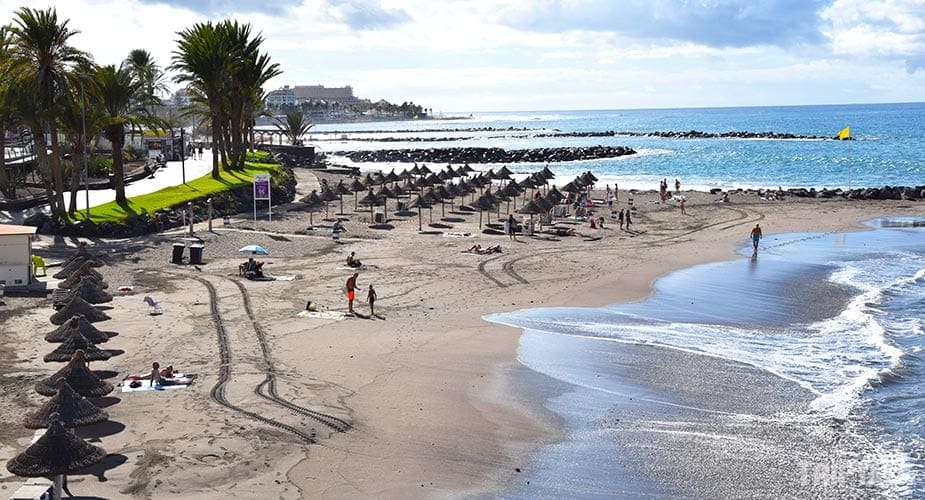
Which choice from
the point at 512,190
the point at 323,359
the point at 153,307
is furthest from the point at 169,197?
the point at 323,359

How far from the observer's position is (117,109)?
45.3 meters

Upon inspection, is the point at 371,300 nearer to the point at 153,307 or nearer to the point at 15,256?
the point at 153,307

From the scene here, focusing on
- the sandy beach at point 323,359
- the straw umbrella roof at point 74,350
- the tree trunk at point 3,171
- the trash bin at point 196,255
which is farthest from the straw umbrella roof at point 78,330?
the tree trunk at point 3,171

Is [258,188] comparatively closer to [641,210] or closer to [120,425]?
[641,210]

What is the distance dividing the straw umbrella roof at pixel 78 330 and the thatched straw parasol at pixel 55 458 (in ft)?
21.2

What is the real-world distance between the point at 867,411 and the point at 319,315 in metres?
13.9

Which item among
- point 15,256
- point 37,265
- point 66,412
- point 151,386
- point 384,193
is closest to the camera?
point 66,412

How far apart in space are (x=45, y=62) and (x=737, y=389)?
107 ft

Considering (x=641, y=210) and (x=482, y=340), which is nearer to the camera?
(x=482, y=340)

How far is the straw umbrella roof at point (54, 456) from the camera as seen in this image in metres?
11.9

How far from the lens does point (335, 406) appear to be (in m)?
17.0

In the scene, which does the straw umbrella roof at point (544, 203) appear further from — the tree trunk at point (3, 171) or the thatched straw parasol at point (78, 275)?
the tree trunk at point (3, 171)

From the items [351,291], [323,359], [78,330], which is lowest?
[323,359]

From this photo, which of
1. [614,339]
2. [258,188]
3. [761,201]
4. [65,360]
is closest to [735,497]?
[614,339]
